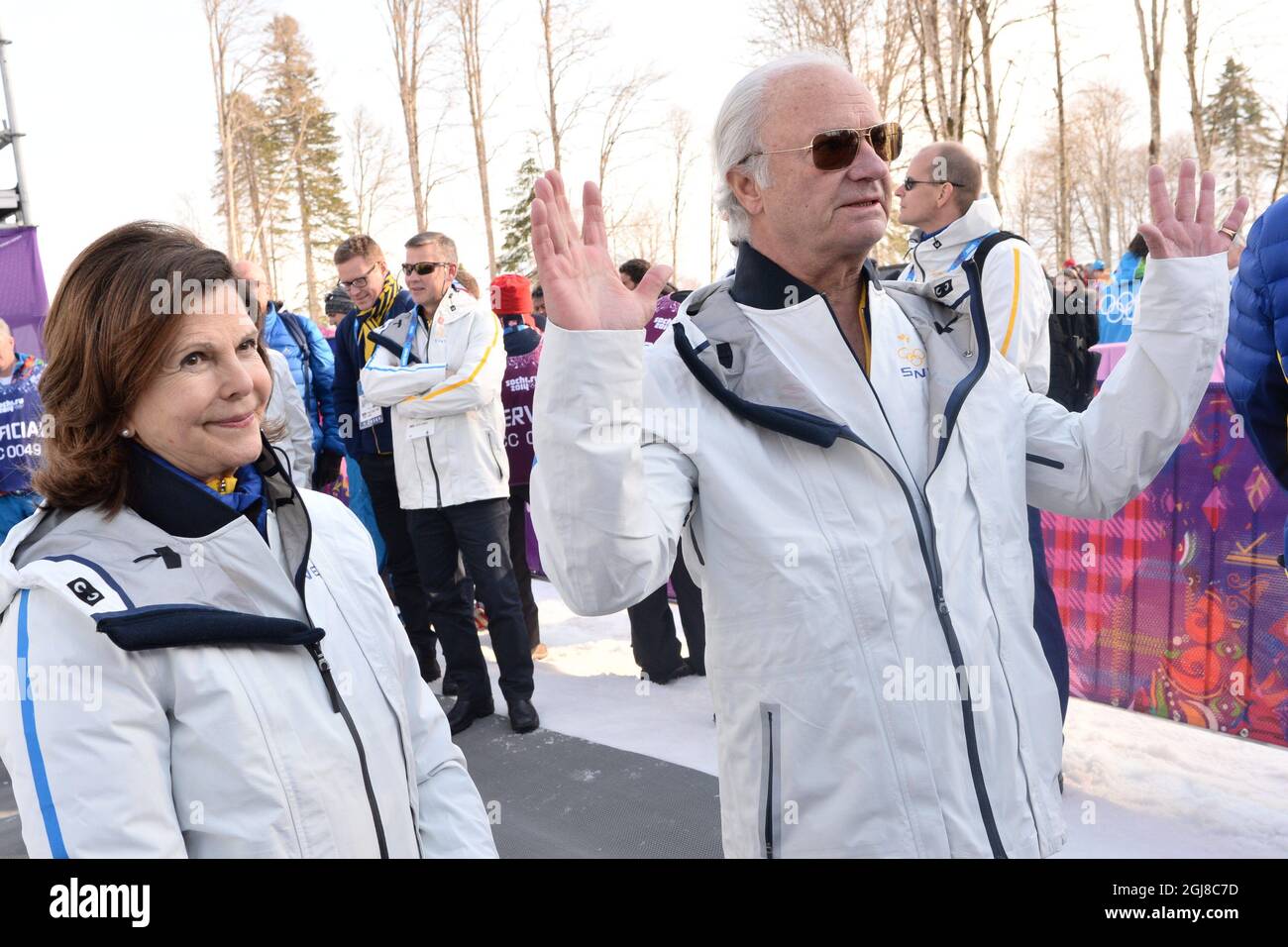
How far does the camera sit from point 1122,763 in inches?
153

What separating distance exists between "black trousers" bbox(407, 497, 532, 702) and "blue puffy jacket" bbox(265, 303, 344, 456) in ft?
A: 4.71

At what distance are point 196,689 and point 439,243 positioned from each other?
3921 millimetres

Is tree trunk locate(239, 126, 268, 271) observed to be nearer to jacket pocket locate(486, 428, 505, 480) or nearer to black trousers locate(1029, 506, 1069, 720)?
jacket pocket locate(486, 428, 505, 480)

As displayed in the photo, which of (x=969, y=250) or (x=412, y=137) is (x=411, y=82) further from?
(x=969, y=250)

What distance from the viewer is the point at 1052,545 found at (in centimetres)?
441

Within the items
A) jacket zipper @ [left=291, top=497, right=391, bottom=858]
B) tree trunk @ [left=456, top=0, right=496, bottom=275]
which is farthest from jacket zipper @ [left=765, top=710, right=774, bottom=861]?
tree trunk @ [left=456, top=0, right=496, bottom=275]

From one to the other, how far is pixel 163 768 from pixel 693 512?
0.92m

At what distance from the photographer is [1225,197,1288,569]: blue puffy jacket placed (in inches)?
86.2

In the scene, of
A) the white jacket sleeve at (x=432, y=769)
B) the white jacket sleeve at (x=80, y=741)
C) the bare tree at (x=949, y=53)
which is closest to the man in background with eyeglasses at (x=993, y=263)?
the white jacket sleeve at (x=432, y=769)

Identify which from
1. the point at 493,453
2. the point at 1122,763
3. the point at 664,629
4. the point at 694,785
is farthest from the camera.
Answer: the point at 664,629

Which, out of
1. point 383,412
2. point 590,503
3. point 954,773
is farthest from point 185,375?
point 383,412

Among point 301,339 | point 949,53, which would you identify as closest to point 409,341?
point 301,339

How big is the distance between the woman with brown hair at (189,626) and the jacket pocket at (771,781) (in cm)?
53
